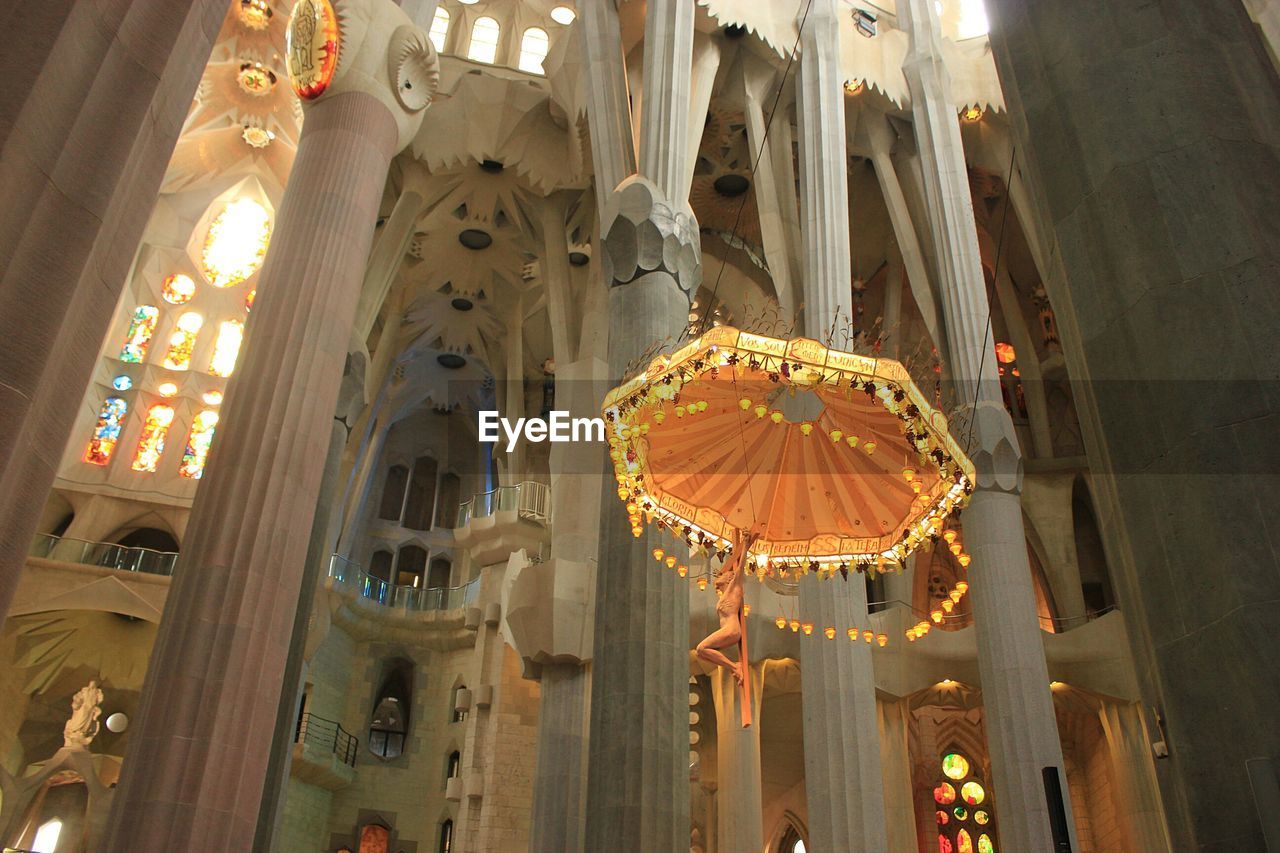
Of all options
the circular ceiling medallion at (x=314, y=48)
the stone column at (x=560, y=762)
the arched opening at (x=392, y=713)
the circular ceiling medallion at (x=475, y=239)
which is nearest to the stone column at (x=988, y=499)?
the stone column at (x=560, y=762)

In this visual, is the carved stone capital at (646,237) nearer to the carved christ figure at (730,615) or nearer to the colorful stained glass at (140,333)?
the carved christ figure at (730,615)

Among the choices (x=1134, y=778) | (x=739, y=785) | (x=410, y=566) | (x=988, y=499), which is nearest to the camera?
(x=988, y=499)

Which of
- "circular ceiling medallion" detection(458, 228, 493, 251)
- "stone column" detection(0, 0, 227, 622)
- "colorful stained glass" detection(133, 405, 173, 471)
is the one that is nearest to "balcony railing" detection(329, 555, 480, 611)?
"colorful stained glass" detection(133, 405, 173, 471)

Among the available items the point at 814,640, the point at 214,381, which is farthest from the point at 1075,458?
the point at 214,381

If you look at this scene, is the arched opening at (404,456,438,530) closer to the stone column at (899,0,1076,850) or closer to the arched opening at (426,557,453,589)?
the arched opening at (426,557,453,589)

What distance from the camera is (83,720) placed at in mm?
15297

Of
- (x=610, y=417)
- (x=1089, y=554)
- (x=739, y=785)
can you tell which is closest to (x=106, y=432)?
(x=739, y=785)

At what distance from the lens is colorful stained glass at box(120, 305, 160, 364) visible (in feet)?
57.5

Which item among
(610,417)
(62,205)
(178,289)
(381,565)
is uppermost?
(178,289)

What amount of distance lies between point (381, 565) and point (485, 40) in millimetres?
12556

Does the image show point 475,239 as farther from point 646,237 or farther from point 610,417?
point 610,417

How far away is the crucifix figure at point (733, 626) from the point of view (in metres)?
7.38

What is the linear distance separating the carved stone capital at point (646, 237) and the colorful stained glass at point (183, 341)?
35.5 feet

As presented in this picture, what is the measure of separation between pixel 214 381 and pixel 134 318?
1.95 m
